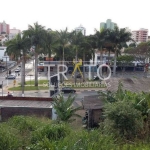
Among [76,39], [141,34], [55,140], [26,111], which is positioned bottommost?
[26,111]

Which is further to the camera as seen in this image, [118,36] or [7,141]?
[118,36]

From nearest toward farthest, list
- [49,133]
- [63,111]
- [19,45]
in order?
[49,133]
[63,111]
[19,45]

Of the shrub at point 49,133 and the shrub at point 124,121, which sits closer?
the shrub at point 49,133

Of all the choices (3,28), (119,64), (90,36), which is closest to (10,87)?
(90,36)

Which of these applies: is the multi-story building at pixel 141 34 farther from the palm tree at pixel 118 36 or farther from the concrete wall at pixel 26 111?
the concrete wall at pixel 26 111

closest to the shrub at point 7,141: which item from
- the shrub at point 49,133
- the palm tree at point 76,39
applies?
the shrub at point 49,133

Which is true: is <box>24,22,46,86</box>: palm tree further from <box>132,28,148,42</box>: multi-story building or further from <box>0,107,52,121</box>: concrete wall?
<box>132,28,148,42</box>: multi-story building

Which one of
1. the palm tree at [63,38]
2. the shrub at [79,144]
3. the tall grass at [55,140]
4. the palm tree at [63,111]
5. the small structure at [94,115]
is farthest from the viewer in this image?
the palm tree at [63,38]

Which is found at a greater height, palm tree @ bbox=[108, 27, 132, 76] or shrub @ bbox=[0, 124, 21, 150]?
palm tree @ bbox=[108, 27, 132, 76]

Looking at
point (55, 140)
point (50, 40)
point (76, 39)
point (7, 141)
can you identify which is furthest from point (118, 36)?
point (7, 141)

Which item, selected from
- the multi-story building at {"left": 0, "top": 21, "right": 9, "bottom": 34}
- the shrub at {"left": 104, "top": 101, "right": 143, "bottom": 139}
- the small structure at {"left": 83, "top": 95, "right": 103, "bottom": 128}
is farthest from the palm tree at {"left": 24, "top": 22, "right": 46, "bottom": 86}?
the multi-story building at {"left": 0, "top": 21, "right": 9, "bottom": 34}

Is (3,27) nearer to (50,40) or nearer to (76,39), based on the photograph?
(50,40)

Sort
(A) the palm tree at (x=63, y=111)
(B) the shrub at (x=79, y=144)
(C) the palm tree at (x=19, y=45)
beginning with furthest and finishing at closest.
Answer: (C) the palm tree at (x=19, y=45)
(A) the palm tree at (x=63, y=111)
(B) the shrub at (x=79, y=144)

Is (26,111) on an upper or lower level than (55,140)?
lower
